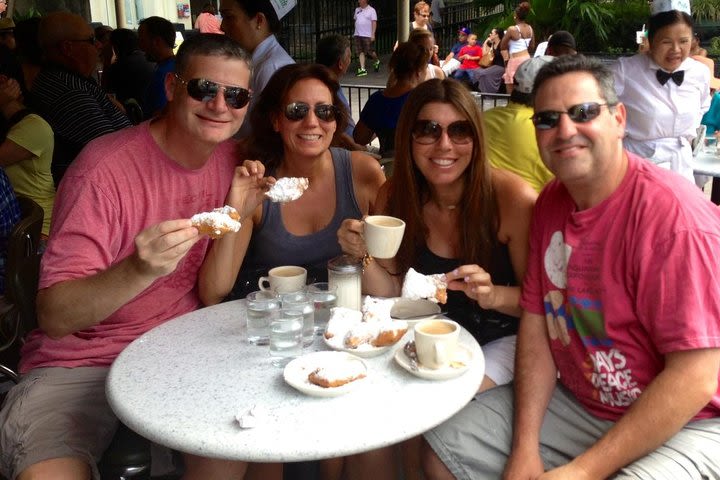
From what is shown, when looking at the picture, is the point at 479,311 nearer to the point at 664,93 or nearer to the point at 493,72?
the point at 664,93

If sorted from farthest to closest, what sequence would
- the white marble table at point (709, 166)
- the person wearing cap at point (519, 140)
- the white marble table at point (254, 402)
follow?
the white marble table at point (709, 166)
the person wearing cap at point (519, 140)
the white marble table at point (254, 402)

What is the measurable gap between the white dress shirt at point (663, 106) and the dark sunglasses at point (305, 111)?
3316mm

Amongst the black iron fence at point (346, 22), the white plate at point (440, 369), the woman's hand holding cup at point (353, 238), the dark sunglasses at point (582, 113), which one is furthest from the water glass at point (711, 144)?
the black iron fence at point (346, 22)

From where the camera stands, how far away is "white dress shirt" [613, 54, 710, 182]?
5312mm

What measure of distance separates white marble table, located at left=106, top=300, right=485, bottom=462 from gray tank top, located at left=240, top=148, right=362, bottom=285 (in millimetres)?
733

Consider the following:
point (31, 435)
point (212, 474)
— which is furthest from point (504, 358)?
point (31, 435)

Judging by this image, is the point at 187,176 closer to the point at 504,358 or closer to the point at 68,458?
the point at 68,458

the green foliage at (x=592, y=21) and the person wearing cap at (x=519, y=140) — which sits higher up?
the green foliage at (x=592, y=21)

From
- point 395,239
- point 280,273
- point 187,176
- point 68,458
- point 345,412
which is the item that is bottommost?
point 68,458

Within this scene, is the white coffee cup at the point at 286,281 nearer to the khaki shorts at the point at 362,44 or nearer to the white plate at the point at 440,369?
the white plate at the point at 440,369

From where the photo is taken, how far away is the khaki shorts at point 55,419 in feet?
6.91

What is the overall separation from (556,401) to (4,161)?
3.84 metres

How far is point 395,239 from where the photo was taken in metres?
2.29

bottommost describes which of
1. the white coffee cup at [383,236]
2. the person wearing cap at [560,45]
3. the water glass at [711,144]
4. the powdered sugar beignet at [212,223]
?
the water glass at [711,144]
